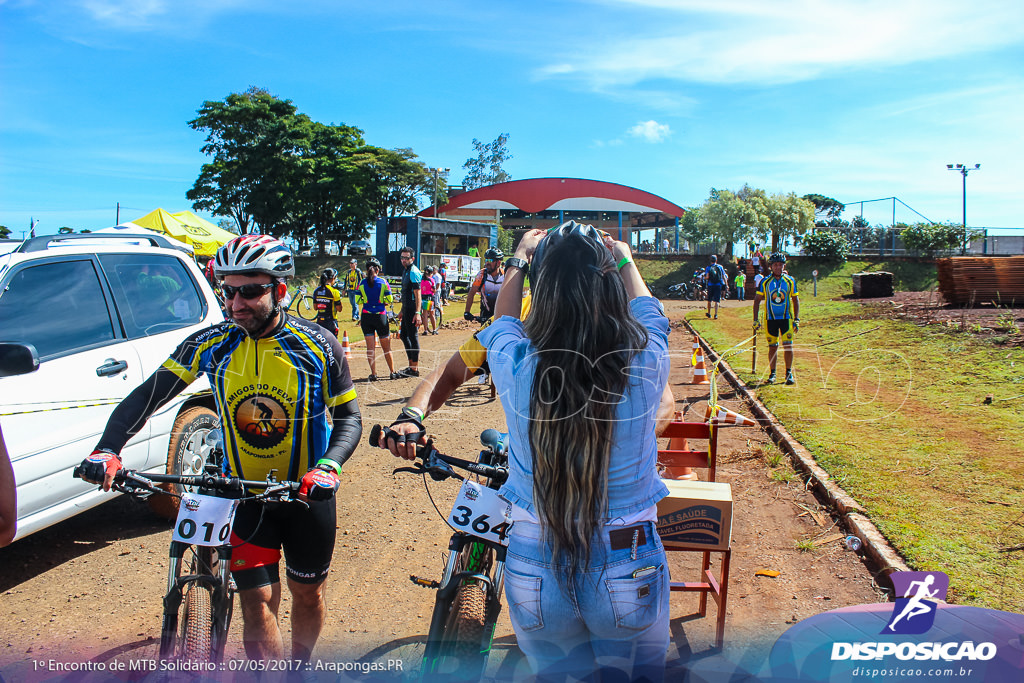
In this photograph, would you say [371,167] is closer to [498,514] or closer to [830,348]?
[830,348]

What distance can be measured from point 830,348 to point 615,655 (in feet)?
47.7

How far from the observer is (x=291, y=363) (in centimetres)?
285

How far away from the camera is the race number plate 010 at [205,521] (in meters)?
2.57

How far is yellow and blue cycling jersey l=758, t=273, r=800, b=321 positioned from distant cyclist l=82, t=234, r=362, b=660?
893 centimetres

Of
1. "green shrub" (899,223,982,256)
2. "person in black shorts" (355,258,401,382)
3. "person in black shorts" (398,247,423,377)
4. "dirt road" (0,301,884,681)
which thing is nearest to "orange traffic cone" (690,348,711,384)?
"dirt road" (0,301,884,681)

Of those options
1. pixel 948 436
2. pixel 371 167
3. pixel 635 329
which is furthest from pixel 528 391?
pixel 371 167

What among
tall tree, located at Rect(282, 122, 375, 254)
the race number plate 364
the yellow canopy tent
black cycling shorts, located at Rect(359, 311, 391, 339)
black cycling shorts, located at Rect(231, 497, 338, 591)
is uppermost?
tall tree, located at Rect(282, 122, 375, 254)

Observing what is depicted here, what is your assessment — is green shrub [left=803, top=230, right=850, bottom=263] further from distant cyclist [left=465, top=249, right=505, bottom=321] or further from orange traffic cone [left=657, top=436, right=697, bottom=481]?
orange traffic cone [left=657, top=436, right=697, bottom=481]

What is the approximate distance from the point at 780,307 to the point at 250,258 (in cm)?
932

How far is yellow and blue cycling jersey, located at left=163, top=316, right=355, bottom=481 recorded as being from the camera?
112 inches

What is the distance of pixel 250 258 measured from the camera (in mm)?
2785

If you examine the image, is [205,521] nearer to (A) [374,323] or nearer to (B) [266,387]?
(B) [266,387]

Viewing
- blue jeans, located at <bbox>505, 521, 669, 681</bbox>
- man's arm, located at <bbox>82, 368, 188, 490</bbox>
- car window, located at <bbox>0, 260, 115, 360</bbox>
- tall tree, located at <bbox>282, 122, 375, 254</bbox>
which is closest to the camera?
blue jeans, located at <bbox>505, 521, 669, 681</bbox>

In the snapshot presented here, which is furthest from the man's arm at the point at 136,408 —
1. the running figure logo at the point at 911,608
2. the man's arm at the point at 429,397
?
the running figure logo at the point at 911,608
